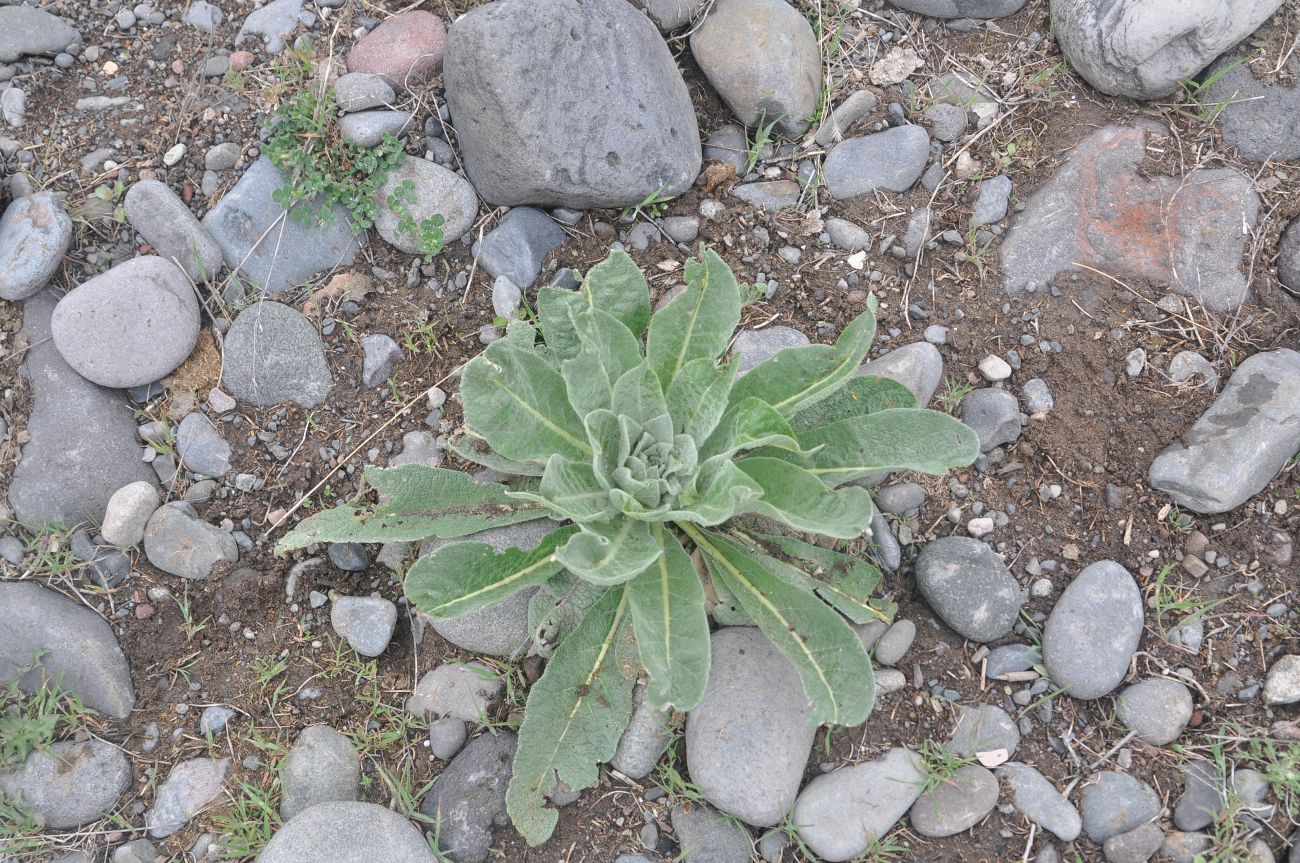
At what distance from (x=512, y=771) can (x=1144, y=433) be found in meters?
2.12

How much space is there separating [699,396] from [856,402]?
0.49 m

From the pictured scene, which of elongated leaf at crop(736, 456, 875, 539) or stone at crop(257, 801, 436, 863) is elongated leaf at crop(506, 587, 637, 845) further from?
elongated leaf at crop(736, 456, 875, 539)

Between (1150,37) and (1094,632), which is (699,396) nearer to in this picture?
(1094,632)

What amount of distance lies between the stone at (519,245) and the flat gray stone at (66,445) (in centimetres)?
130

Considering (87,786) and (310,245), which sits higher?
(310,245)

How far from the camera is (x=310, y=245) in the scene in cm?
326

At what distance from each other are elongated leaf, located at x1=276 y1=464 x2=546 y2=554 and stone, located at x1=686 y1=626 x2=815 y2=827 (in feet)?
2.29

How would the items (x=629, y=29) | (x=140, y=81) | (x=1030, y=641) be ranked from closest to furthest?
(x=1030, y=641), (x=629, y=29), (x=140, y=81)

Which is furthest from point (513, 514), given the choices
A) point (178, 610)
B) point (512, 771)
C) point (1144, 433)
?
point (1144, 433)

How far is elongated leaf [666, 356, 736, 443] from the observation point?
2.38 m

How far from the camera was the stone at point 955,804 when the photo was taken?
8.21ft

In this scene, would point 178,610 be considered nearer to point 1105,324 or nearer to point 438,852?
point 438,852

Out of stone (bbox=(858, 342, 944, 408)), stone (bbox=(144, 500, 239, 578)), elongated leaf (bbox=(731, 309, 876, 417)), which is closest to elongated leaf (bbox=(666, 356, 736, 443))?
elongated leaf (bbox=(731, 309, 876, 417))

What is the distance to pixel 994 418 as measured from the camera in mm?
2906
